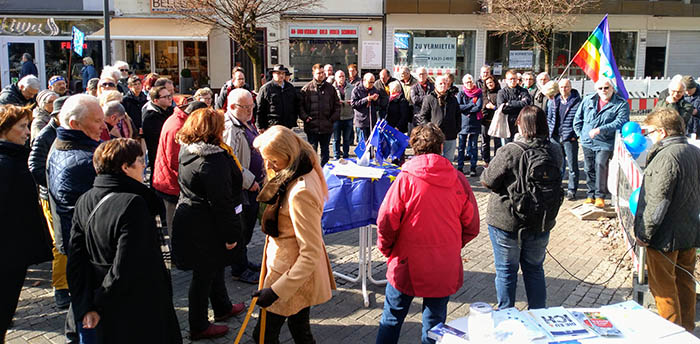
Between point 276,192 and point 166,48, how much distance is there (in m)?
19.7

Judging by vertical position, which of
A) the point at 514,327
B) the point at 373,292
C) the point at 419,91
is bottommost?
the point at 373,292

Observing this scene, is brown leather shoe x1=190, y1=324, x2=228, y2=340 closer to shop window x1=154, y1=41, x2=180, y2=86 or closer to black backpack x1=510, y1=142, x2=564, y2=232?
black backpack x1=510, y1=142, x2=564, y2=232

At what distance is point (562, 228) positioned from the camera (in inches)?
293

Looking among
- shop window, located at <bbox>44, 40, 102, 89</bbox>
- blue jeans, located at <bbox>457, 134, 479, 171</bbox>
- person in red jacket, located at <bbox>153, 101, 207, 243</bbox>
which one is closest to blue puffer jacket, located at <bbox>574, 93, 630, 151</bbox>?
blue jeans, located at <bbox>457, 134, 479, 171</bbox>

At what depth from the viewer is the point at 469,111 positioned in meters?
10.1

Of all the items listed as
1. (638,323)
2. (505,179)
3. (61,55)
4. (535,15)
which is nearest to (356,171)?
(505,179)

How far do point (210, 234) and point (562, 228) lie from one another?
16.7ft

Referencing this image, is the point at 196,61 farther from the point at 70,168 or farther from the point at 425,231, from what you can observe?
the point at 425,231

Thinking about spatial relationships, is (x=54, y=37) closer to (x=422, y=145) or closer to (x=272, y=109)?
(x=272, y=109)

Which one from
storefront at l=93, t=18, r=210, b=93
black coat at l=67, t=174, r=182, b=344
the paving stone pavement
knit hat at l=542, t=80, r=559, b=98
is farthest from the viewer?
storefront at l=93, t=18, r=210, b=93

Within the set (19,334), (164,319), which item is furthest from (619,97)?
(19,334)

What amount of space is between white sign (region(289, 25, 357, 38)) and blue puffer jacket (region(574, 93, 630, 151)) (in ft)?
47.8

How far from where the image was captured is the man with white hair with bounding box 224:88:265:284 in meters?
5.24

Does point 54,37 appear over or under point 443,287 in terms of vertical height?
over
